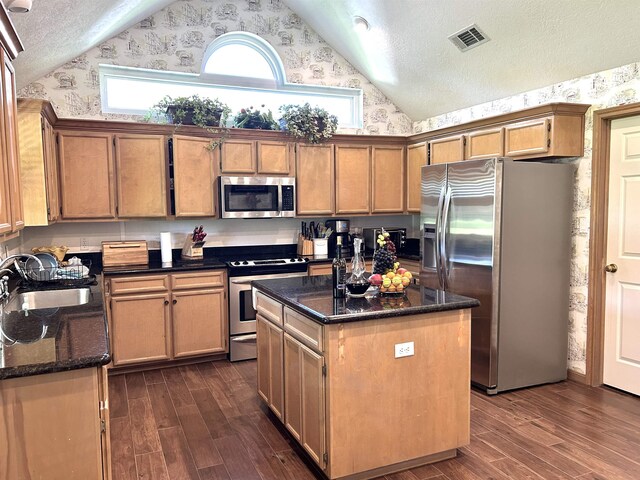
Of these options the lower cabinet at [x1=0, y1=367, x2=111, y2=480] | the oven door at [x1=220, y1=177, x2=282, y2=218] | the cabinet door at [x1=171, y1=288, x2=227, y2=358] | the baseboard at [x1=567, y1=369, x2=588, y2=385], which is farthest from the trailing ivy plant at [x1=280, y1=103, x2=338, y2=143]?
the lower cabinet at [x1=0, y1=367, x2=111, y2=480]

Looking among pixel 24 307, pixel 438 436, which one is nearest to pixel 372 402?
pixel 438 436

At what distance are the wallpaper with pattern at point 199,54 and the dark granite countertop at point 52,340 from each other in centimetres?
267

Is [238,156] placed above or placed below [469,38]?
below

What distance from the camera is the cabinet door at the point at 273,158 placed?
193 inches

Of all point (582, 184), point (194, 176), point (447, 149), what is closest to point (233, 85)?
point (194, 176)

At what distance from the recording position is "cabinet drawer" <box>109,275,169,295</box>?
419cm

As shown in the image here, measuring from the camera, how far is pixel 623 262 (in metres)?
3.75

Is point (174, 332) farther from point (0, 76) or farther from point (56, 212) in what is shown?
point (0, 76)

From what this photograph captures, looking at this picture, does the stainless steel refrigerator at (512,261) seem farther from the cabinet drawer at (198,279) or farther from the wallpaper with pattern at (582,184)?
the cabinet drawer at (198,279)

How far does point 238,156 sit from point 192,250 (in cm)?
104

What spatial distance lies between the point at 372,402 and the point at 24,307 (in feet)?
6.89

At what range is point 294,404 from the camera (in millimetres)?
2885

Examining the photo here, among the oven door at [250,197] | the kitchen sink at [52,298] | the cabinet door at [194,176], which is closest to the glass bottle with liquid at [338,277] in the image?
the kitchen sink at [52,298]

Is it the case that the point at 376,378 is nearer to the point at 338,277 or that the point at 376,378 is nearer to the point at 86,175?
the point at 338,277
